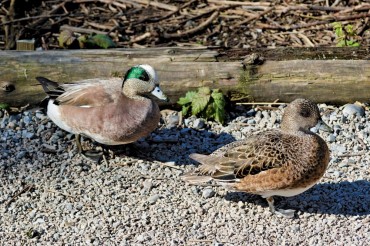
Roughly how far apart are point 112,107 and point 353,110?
199 centimetres

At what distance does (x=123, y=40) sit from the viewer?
290 inches

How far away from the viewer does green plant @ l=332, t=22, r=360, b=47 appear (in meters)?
6.86

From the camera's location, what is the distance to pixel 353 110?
6.13m

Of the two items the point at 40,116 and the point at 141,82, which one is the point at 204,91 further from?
the point at 40,116

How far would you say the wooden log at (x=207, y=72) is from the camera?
20.1 feet

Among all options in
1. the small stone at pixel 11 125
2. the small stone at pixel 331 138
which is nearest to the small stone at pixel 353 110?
the small stone at pixel 331 138

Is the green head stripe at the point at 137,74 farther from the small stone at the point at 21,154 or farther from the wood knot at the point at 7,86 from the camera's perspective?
the wood knot at the point at 7,86

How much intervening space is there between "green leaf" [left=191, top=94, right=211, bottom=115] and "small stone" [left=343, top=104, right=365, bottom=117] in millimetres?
1130

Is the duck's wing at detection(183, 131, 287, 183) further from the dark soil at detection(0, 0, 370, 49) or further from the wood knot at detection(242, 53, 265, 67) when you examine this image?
the dark soil at detection(0, 0, 370, 49)

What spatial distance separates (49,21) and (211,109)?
2374 mm

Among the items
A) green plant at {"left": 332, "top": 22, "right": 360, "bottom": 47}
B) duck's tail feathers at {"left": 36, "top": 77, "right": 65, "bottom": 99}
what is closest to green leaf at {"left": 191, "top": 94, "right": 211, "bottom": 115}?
Answer: duck's tail feathers at {"left": 36, "top": 77, "right": 65, "bottom": 99}

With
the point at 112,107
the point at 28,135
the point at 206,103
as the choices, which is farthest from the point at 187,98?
the point at 28,135

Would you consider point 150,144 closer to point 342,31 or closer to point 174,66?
point 174,66

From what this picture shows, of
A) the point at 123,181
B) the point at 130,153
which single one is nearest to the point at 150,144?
the point at 130,153
